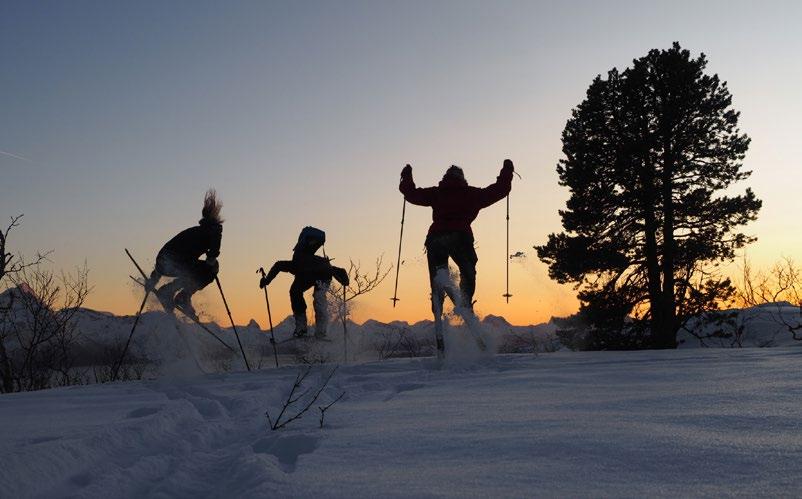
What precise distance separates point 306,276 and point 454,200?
331 centimetres

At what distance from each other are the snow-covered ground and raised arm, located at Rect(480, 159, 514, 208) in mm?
3508

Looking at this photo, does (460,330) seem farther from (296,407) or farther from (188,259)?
(188,259)

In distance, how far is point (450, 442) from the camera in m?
2.21

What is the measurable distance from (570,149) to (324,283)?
1084cm

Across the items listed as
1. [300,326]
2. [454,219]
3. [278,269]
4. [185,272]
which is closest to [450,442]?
[454,219]

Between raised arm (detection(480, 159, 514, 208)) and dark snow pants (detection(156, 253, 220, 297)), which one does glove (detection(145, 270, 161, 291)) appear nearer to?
dark snow pants (detection(156, 253, 220, 297))

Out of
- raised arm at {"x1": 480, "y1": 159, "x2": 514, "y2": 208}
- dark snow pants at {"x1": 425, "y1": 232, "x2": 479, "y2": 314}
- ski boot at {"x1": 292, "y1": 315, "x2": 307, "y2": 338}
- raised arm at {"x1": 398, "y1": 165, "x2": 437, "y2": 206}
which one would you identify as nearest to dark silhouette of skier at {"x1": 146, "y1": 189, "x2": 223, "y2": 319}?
ski boot at {"x1": 292, "y1": 315, "x2": 307, "y2": 338}

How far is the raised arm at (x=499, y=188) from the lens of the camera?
740 centimetres

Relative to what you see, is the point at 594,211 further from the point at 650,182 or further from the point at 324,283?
the point at 324,283

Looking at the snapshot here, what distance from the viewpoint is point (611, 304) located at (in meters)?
17.2

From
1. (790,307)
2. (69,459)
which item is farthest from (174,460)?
(790,307)

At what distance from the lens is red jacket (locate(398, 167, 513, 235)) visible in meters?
7.13

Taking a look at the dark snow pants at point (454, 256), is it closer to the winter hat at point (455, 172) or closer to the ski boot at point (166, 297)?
the winter hat at point (455, 172)

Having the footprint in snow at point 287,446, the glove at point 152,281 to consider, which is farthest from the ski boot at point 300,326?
the footprint in snow at point 287,446
